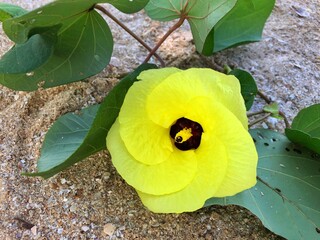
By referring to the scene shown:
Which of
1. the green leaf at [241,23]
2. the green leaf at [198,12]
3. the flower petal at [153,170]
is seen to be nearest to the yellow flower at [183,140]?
the flower petal at [153,170]

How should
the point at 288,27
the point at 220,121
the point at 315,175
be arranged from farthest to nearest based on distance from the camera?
the point at 288,27 → the point at 315,175 → the point at 220,121

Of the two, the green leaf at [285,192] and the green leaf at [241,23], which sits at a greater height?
the green leaf at [241,23]

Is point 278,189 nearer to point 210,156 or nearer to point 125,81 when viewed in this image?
point 210,156

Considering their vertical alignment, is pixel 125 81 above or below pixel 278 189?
above

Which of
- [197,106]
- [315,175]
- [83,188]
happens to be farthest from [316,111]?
[83,188]

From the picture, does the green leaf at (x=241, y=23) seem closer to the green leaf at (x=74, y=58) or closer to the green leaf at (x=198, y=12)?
the green leaf at (x=198, y=12)

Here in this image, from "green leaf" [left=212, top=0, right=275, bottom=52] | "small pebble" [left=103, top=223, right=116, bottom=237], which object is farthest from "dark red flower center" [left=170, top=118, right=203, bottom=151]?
"green leaf" [left=212, top=0, right=275, bottom=52]
